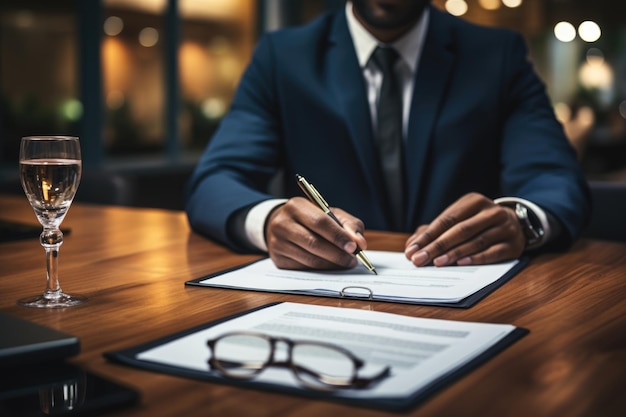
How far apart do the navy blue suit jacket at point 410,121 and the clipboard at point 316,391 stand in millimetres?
1013

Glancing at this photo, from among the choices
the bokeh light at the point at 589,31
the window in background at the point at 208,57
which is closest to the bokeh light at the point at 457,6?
the bokeh light at the point at 589,31

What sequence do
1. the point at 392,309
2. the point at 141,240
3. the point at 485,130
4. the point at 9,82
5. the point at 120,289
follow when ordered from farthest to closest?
the point at 9,82 → the point at 485,130 → the point at 141,240 → the point at 120,289 → the point at 392,309

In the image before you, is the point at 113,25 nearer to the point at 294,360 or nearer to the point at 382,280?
the point at 382,280

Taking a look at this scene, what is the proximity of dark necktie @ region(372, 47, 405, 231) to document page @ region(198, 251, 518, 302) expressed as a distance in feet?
2.20

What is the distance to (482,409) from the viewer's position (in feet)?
2.02

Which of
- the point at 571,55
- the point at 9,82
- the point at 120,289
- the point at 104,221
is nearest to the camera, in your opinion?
the point at 120,289

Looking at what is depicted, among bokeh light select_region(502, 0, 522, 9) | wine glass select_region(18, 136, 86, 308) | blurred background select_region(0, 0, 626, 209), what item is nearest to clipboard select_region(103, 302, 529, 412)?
wine glass select_region(18, 136, 86, 308)

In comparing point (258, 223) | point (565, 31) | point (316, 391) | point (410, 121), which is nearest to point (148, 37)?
point (410, 121)

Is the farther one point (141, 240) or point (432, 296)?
point (141, 240)

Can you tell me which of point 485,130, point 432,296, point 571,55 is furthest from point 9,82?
point 571,55

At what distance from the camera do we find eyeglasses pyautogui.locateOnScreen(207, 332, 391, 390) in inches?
25.5

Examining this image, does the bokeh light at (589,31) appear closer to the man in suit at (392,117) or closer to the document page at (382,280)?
the man in suit at (392,117)

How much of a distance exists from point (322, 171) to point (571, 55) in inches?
332

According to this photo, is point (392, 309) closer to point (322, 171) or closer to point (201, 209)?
point (201, 209)
